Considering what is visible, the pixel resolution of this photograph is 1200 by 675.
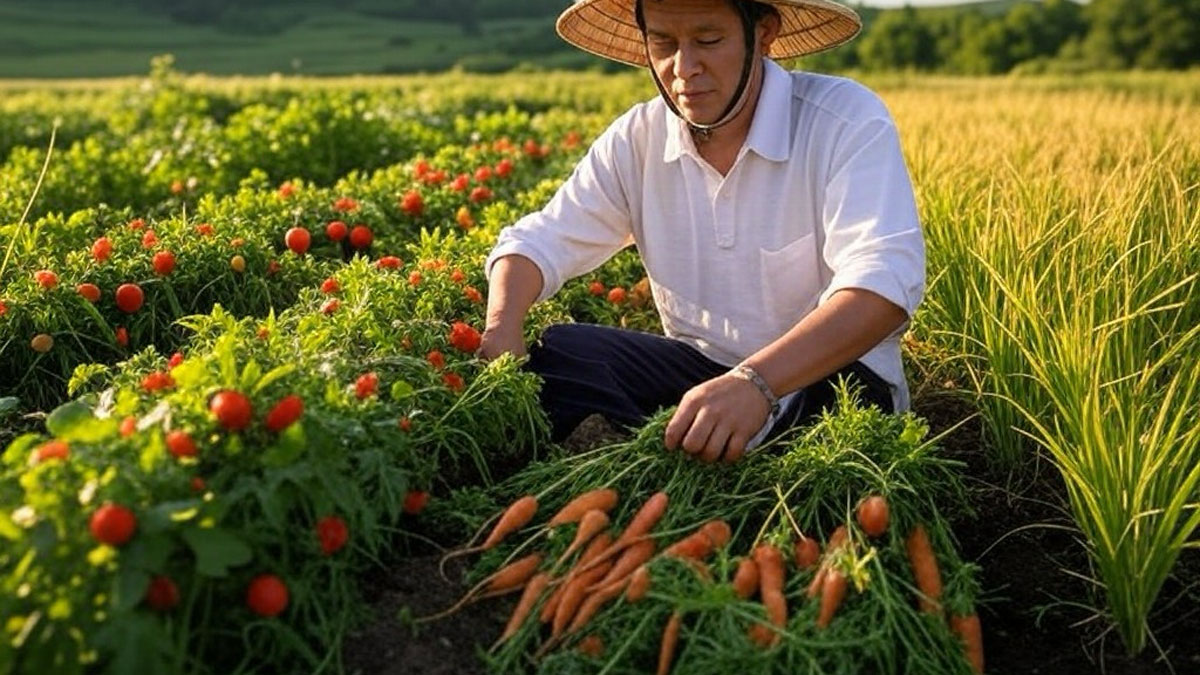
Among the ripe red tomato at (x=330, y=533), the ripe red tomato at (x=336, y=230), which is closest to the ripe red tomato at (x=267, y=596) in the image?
the ripe red tomato at (x=330, y=533)

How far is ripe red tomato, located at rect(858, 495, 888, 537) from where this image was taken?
2.51 meters

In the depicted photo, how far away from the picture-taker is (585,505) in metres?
2.63

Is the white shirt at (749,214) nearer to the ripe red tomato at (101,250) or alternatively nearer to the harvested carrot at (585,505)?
the harvested carrot at (585,505)

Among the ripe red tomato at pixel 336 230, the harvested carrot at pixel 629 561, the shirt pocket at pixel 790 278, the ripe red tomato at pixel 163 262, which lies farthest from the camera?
the ripe red tomato at pixel 336 230

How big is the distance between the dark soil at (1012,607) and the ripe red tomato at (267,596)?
0.25 meters

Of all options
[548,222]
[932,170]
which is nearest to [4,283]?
[548,222]

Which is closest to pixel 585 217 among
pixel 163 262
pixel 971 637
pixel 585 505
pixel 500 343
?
pixel 500 343

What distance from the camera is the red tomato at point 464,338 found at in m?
3.14

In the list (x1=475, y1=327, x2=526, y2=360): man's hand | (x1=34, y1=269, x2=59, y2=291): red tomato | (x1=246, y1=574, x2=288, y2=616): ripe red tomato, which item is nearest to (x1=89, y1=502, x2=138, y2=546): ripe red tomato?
(x1=246, y1=574, x2=288, y2=616): ripe red tomato

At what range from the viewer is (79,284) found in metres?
3.92

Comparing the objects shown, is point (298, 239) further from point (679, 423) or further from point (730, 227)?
point (679, 423)

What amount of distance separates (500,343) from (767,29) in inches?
42.3

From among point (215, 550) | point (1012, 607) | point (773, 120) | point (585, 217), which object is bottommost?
point (1012, 607)

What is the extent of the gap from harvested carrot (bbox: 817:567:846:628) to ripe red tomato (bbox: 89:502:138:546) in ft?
3.86
